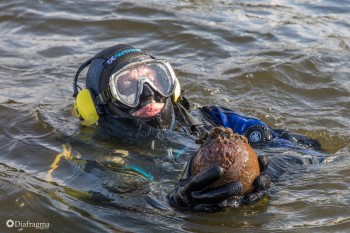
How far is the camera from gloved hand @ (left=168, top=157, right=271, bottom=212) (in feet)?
12.5

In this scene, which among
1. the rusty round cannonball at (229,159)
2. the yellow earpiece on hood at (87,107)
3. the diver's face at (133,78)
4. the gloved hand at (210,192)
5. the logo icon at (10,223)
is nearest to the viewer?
the gloved hand at (210,192)

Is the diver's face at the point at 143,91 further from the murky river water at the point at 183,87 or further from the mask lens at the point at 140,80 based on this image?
the murky river water at the point at 183,87

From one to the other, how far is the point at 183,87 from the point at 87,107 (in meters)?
1.96

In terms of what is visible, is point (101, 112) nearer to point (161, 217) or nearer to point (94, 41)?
point (161, 217)

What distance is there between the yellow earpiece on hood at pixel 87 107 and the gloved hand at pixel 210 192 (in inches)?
58.4

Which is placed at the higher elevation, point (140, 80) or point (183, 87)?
point (140, 80)

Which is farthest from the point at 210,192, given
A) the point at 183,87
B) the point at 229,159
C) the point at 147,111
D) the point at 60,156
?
the point at 183,87

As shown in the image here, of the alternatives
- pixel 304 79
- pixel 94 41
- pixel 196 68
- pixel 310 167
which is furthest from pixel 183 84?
pixel 310 167

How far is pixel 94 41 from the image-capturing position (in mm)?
8797

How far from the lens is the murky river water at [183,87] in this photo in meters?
4.29

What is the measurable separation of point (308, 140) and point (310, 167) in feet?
2.79

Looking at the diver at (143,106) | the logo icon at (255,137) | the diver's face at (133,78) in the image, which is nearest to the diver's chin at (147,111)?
the diver at (143,106)

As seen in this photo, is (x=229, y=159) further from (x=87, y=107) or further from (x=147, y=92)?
(x=87, y=107)

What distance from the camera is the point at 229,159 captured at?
3928 millimetres
